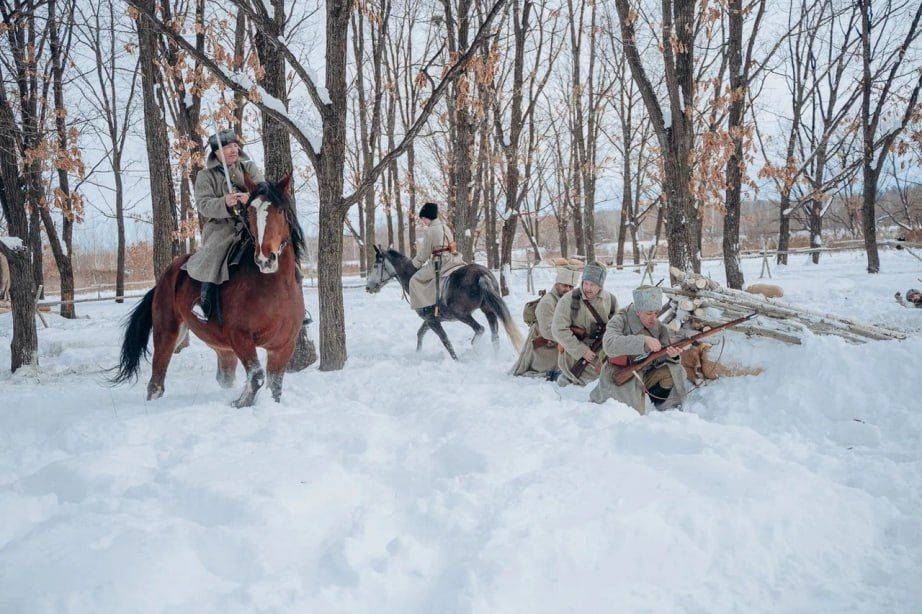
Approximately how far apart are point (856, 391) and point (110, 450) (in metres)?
5.41

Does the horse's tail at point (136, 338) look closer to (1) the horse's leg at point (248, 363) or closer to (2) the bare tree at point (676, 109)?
(1) the horse's leg at point (248, 363)

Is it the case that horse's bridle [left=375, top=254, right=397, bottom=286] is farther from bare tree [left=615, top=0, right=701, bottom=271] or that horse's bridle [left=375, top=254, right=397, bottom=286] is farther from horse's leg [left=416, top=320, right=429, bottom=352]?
bare tree [left=615, top=0, right=701, bottom=271]

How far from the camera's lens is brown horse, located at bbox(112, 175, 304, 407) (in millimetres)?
4055

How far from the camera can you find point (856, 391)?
13.5ft

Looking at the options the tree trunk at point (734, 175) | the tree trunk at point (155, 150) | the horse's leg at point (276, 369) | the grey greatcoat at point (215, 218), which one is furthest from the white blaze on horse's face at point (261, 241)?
the tree trunk at point (734, 175)

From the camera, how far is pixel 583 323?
5590 mm

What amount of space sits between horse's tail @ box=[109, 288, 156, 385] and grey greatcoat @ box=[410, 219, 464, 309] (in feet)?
11.9

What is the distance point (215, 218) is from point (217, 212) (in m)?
0.09

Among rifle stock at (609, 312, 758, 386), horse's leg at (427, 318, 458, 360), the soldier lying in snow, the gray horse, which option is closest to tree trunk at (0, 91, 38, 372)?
the gray horse

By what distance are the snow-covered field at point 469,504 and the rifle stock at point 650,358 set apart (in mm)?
796

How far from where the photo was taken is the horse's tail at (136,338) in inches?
200

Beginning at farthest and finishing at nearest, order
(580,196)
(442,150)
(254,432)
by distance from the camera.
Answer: (442,150) → (580,196) → (254,432)

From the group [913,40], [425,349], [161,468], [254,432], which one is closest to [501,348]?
[425,349]

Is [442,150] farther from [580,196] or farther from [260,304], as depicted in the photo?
[260,304]
